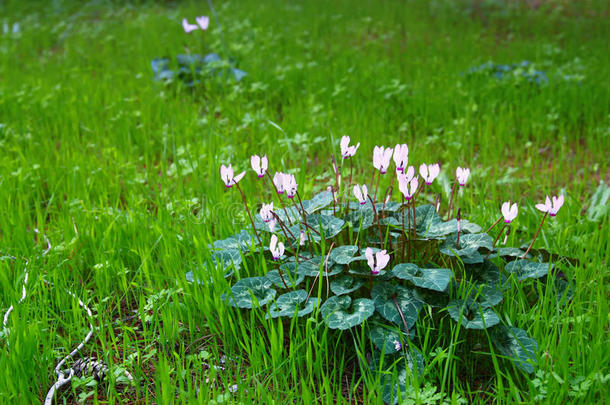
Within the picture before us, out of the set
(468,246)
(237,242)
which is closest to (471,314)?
(468,246)

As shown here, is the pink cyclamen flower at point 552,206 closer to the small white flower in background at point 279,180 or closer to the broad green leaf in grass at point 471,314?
the broad green leaf in grass at point 471,314

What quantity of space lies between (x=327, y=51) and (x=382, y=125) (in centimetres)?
310

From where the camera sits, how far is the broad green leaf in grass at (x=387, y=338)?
188 centimetres

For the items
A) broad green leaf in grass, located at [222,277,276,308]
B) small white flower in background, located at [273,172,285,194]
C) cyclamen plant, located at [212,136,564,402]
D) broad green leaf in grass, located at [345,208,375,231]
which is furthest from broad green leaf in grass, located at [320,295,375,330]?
small white flower in background, located at [273,172,285,194]

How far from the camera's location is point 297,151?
4113 millimetres

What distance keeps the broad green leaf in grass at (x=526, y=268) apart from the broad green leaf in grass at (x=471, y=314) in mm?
299

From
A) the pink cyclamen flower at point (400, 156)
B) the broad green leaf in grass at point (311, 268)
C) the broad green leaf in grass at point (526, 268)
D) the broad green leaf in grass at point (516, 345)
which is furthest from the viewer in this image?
the broad green leaf in grass at point (526, 268)

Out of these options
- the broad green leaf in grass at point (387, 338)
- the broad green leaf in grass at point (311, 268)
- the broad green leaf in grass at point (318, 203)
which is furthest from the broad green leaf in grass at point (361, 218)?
the broad green leaf in grass at point (387, 338)

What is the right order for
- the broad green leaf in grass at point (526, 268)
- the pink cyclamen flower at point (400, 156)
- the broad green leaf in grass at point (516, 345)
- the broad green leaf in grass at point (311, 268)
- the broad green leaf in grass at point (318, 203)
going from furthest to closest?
the broad green leaf in grass at point (318, 203) → the broad green leaf in grass at point (526, 268) → the broad green leaf in grass at point (311, 268) → the pink cyclamen flower at point (400, 156) → the broad green leaf in grass at point (516, 345)

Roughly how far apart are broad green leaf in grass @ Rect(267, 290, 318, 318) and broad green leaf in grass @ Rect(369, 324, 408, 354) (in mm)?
251

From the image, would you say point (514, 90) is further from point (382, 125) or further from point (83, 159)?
point (83, 159)

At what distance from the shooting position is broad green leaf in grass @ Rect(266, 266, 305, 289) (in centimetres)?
212

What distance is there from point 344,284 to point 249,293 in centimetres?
39

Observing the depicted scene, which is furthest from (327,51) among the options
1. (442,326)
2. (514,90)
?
(442,326)
